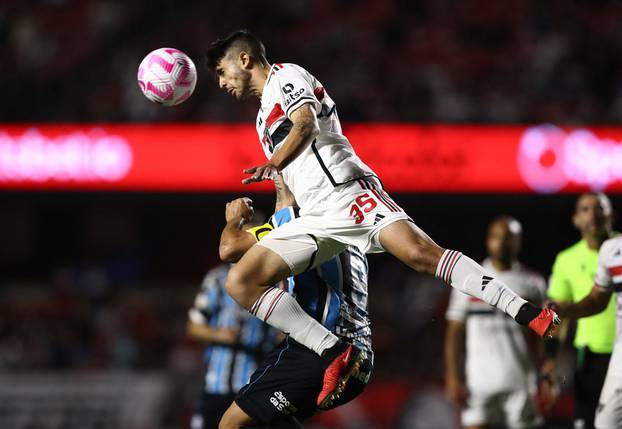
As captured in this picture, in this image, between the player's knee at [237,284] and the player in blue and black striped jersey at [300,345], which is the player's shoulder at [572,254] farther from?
the player's knee at [237,284]

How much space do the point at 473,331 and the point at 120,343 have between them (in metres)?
5.89

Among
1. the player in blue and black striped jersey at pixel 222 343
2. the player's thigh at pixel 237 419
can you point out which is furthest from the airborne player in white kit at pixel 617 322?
the player in blue and black striped jersey at pixel 222 343

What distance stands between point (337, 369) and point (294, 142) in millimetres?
1074

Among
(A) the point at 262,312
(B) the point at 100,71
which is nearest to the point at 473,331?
(A) the point at 262,312

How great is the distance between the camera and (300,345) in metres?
5.10

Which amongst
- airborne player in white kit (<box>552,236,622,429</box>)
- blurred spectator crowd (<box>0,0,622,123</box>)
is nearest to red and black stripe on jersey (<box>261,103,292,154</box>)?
airborne player in white kit (<box>552,236,622,429</box>)

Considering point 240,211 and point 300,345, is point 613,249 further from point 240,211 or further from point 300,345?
point 240,211

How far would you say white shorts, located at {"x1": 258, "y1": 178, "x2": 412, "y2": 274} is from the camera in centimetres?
498

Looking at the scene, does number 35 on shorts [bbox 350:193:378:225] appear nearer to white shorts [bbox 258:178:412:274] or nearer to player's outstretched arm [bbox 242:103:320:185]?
white shorts [bbox 258:178:412:274]

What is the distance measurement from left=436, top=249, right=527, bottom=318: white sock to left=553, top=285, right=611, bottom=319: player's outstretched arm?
741 mm

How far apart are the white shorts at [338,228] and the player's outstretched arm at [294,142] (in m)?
0.36

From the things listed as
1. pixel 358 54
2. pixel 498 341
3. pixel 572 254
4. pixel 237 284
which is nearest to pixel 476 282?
pixel 237 284

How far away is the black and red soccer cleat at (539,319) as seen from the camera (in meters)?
4.53

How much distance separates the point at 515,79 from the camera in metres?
13.5
